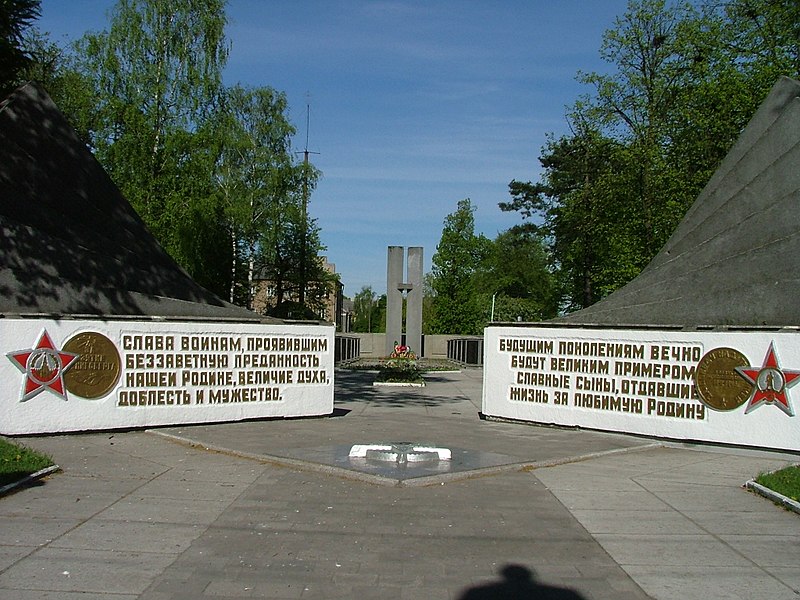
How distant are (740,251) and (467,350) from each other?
29958mm

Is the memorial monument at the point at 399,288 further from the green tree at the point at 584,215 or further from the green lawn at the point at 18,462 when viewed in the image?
the green lawn at the point at 18,462

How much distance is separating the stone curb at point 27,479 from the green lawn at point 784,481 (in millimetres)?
7805

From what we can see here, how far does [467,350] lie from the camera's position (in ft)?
141

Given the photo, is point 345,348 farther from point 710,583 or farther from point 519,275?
point 519,275

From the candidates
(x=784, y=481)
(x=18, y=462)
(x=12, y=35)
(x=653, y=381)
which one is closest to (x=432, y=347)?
(x=12, y=35)

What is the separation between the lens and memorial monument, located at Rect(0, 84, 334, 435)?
12180mm

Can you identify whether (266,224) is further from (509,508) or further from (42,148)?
(509,508)

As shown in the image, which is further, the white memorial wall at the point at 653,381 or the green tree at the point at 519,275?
the green tree at the point at 519,275

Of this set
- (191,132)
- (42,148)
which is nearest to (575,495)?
(42,148)

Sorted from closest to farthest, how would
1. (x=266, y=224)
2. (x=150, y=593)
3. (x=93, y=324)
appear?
(x=150, y=593) < (x=93, y=324) < (x=266, y=224)

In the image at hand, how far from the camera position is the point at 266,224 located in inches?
1598

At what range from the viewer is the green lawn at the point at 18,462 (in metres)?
8.42

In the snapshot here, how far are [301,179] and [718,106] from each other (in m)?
22.7

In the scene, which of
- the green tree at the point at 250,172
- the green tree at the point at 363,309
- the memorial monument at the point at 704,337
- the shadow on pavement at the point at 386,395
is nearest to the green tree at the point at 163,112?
the green tree at the point at 250,172
